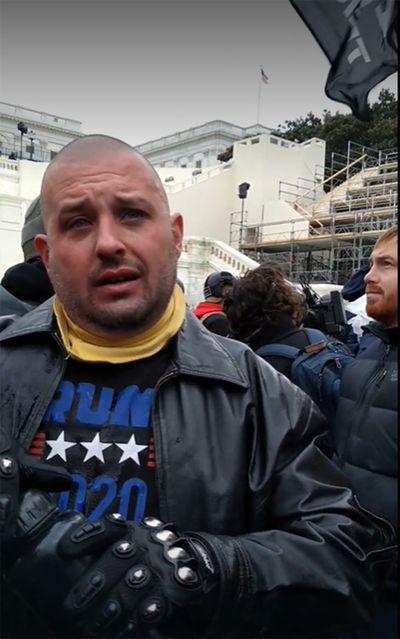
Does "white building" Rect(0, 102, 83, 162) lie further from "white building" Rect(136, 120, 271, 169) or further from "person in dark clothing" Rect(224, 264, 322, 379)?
"person in dark clothing" Rect(224, 264, 322, 379)

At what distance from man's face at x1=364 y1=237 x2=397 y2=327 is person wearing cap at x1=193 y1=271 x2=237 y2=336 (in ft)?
5.81

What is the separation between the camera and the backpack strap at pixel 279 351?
2.75m

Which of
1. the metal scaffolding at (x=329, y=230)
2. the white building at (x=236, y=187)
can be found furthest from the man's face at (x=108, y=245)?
the white building at (x=236, y=187)

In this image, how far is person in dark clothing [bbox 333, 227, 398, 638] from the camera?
1.76m

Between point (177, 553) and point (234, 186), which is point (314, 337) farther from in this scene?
point (234, 186)

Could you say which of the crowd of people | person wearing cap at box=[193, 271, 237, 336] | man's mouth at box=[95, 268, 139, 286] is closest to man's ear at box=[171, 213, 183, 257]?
the crowd of people

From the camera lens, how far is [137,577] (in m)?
1.05

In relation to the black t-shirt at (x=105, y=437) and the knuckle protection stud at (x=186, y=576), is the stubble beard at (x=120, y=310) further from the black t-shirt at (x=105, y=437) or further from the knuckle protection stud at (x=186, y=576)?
the knuckle protection stud at (x=186, y=576)

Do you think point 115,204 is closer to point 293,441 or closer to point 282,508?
point 293,441

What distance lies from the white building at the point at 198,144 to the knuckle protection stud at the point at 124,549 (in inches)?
1980

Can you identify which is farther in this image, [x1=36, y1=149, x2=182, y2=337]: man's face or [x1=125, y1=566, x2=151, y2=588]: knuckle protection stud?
[x1=36, y1=149, x2=182, y2=337]: man's face

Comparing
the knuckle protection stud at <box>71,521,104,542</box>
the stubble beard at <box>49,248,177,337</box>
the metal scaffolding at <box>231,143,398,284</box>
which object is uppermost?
the metal scaffolding at <box>231,143,398,284</box>

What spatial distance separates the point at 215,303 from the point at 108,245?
116 inches

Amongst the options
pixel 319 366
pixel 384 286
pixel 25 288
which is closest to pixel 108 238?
pixel 384 286
